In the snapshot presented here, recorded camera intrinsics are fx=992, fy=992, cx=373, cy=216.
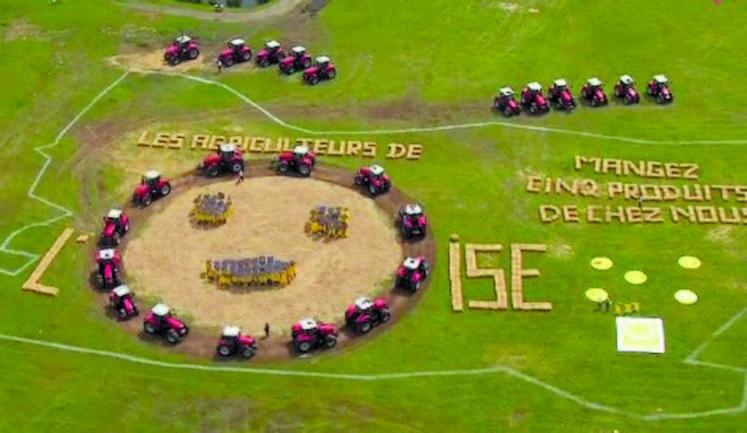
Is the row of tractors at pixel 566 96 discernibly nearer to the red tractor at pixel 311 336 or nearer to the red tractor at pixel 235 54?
the red tractor at pixel 235 54

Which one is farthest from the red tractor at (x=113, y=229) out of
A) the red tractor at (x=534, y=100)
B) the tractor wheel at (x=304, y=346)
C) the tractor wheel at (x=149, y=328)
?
the red tractor at (x=534, y=100)

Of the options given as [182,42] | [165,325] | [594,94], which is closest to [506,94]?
[594,94]

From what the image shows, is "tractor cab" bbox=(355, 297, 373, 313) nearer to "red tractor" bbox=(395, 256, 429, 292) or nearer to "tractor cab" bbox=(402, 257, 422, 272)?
"red tractor" bbox=(395, 256, 429, 292)

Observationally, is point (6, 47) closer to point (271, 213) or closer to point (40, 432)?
point (271, 213)

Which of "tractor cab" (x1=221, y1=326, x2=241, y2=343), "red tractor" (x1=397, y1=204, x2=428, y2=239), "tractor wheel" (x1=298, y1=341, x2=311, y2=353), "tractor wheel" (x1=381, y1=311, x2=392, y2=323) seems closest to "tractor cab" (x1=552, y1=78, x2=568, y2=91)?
"red tractor" (x1=397, y1=204, x2=428, y2=239)

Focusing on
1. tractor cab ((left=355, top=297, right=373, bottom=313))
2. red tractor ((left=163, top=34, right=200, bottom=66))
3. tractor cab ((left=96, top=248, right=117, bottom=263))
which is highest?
red tractor ((left=163, top=34, right=200, bottom=66))
